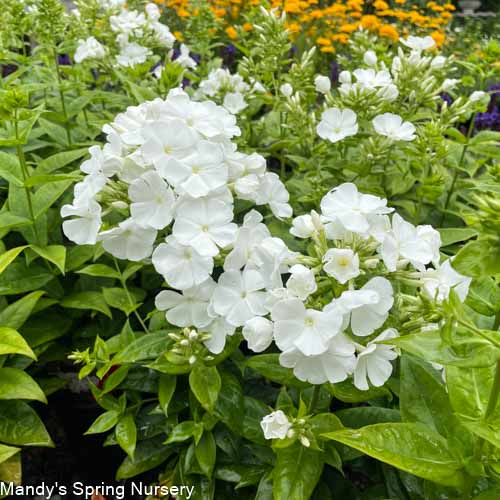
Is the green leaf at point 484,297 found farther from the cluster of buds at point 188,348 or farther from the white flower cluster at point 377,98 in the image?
the white flower cluster at point 377,98

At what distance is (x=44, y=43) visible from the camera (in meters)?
2.40

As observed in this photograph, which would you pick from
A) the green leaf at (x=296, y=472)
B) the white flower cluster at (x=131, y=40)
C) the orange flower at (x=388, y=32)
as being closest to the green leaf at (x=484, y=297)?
the green leaf at (x=296, y=472)

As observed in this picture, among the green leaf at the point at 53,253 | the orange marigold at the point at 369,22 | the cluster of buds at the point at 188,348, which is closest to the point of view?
the cluster of buds at the point at 188,348

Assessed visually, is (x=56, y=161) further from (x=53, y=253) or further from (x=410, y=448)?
(x=410, y=448)

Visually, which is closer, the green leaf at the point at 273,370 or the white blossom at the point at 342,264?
the white blossom at the point at 342,264

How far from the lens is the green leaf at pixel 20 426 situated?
1605mm

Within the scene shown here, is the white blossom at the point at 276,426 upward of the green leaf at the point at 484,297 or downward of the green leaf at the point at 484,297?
downward

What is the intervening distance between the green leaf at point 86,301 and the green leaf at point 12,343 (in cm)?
27

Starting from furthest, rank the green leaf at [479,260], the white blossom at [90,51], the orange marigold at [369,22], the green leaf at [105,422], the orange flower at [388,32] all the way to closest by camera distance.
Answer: the orange marigold at [369,22], the orange flower at [388,32], the white blossom at [90,51], the green leaf at [105,422], the green leaf at [479,260]

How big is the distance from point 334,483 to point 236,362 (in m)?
0.42

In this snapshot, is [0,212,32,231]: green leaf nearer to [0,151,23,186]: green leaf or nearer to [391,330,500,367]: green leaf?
[0,151,23,186]: green leaf

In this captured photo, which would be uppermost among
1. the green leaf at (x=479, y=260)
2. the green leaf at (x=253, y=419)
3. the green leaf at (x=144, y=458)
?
the green leaf at (x=479, y=260)

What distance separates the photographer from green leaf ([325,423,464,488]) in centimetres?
111

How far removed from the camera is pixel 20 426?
1.64 meters
